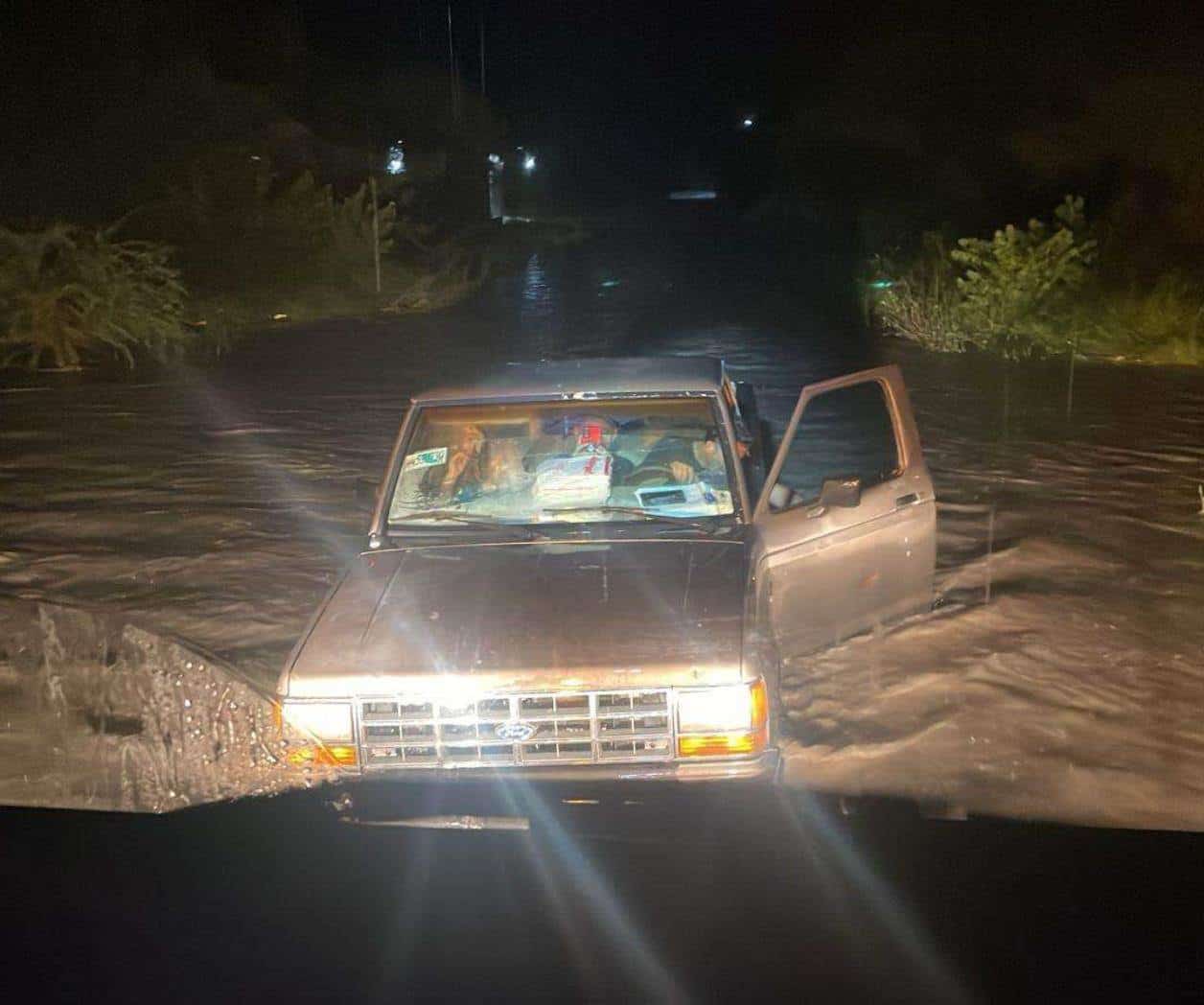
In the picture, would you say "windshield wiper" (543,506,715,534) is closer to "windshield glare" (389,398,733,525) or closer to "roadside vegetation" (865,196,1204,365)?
"windshield glare" (389,398,733,525)

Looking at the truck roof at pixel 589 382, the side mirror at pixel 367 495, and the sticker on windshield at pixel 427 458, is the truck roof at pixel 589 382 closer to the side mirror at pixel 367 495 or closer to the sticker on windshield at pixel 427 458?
the sticker on windshield at pixel 427 458

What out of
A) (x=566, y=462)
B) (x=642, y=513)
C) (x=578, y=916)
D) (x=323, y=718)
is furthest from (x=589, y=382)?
(x=578, y=916)

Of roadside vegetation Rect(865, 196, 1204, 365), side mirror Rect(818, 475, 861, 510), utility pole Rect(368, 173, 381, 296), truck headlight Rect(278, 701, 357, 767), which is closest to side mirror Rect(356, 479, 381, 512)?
truck headlight Rect(278, 701, 357, 767)

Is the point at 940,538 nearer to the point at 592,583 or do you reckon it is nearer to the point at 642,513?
the point at 642,513

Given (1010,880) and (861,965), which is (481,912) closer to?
(861,965)

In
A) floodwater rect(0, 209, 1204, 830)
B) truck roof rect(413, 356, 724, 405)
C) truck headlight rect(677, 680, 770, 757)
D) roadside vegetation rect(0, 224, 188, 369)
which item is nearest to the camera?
truck headlight rect(677, 680, 770, 757)

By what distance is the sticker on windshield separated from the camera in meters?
5.95

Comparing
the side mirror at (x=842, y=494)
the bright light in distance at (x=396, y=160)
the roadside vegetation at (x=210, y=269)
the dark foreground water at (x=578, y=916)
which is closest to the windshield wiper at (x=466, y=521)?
the side mirror at (x=842, y=494)

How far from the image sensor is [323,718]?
444 centimetres

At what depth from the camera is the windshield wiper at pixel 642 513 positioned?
5503 millimetres

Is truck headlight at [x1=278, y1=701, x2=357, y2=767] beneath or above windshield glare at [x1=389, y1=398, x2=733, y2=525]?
beneath

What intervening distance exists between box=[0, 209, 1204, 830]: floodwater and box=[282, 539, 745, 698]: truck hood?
1.29m

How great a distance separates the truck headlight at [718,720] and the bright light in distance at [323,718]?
A: 101 centimetres

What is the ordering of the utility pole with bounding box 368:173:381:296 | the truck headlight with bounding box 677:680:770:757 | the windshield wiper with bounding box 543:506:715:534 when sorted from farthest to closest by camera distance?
1. the utility pole with bounding box 368:173:381:296
2. the windshield wiper with bounding box 543:506:715:534
3. the truck headlight with bounding box 677:680:770:757
